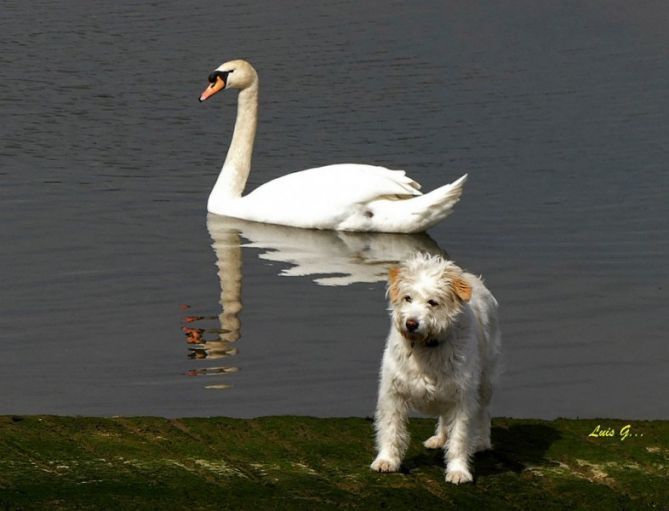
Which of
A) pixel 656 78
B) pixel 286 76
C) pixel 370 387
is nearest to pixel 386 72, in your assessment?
pixel 286 76

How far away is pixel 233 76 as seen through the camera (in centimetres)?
2638

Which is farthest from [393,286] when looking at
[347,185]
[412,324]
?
[347,185]

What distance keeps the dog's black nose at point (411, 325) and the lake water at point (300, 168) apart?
3.95 m

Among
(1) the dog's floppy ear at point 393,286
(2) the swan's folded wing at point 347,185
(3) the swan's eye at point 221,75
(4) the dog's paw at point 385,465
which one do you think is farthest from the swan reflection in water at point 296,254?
(1) the dog's floppy ear at point 393,286

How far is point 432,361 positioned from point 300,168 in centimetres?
1499

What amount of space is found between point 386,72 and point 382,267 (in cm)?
1281

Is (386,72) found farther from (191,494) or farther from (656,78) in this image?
(191,494)

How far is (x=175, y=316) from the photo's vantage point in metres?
17.5

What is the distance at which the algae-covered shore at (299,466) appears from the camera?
10.7 m

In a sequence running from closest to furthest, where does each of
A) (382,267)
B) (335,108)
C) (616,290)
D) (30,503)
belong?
1. (30,503)
2. (616,290)
3. (382,267)
4. (335,108)

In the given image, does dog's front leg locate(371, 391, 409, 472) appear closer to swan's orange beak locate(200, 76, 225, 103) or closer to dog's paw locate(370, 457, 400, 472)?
dog's paw locate(370, 457, 400, 472)

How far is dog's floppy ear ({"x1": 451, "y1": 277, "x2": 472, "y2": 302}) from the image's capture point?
10.5 meters

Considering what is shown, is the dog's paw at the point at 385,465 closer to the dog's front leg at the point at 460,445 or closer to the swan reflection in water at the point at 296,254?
the dog's front leg at the point at 460,445
